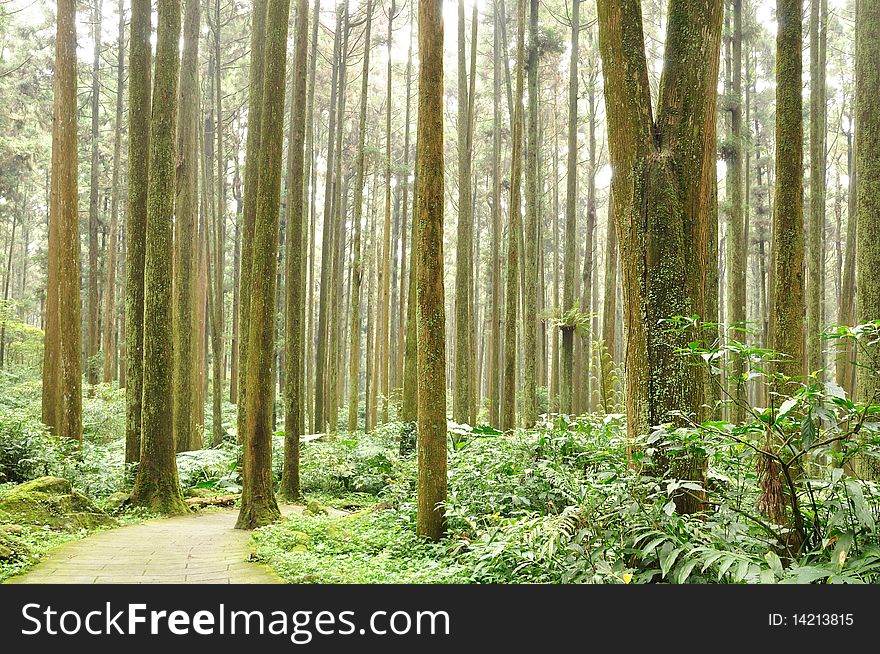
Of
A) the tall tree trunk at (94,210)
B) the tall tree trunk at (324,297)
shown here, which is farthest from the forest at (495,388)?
the tall tree trunk at (94,210)

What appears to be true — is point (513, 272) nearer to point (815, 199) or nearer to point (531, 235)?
point (531, 235)

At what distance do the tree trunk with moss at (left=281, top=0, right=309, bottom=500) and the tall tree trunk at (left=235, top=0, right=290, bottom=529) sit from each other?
156 centimetres

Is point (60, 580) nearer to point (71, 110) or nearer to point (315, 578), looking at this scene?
point (315, 578)

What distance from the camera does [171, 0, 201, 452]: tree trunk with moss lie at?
11.9 meters

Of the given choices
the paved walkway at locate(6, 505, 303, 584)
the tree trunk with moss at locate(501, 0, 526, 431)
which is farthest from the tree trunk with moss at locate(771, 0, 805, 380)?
the paved walkway at locate(6, 505, 303, 584)

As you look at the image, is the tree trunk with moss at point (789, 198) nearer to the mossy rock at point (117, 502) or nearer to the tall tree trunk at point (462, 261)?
the tall tree trunk at point (462, 261)

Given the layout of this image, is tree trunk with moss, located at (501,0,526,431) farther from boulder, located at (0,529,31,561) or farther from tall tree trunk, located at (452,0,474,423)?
boulder, located at (0,529,31,561)

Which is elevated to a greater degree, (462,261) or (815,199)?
(815,199)

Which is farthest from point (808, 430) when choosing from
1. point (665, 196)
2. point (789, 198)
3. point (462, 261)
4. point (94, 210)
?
point (94, 210)

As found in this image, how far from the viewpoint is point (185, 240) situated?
39.7ft

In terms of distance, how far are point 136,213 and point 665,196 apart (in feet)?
25.9

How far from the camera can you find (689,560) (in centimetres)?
332

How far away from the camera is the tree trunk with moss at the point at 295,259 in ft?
30.0

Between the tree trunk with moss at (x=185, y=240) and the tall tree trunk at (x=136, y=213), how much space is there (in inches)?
92.0
